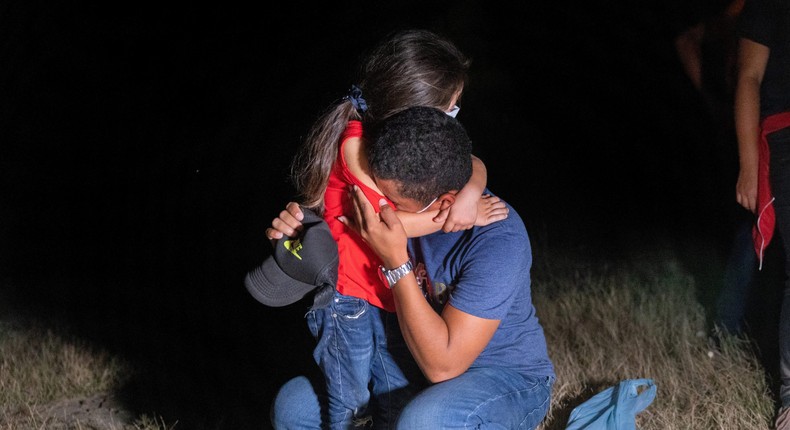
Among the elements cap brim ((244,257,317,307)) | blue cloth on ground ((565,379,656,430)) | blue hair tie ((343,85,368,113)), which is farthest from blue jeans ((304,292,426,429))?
blue cloth on ground ((565,379,656,430))

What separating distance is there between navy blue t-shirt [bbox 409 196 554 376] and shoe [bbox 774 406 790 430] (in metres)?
1.07

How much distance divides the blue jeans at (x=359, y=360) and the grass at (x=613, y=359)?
2.99 ft

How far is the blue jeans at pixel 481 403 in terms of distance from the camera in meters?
2.45

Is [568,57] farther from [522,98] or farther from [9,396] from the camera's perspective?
[9,396]

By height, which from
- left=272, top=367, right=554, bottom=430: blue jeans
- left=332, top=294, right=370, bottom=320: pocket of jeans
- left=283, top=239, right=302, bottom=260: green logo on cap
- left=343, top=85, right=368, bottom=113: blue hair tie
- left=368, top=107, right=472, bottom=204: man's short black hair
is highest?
left=343, top=85, right=368, bottom=113: blue hair tie

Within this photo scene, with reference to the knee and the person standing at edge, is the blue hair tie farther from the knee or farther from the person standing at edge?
the person standing at edge

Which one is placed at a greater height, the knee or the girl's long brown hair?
the girl's long brown hair

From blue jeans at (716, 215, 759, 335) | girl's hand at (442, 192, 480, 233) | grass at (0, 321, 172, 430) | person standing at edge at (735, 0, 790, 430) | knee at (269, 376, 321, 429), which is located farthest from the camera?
blue jeans at (716, 215, 759, 335)

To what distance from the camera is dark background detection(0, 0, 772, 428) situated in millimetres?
5430

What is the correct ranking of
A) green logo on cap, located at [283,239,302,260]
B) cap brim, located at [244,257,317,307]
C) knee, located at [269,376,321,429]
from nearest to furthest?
green logo on cap, located at [283,239,302,260]
cap brim, located at [244,257,317,307]
knee, located at [269,376,321,429]

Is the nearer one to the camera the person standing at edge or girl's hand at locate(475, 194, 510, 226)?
girl's hand at locate(475, 194, 510, 226)

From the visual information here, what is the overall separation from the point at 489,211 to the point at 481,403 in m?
0.57

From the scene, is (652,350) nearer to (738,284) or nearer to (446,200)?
(738,284)

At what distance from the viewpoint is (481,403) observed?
2523 millimetres
